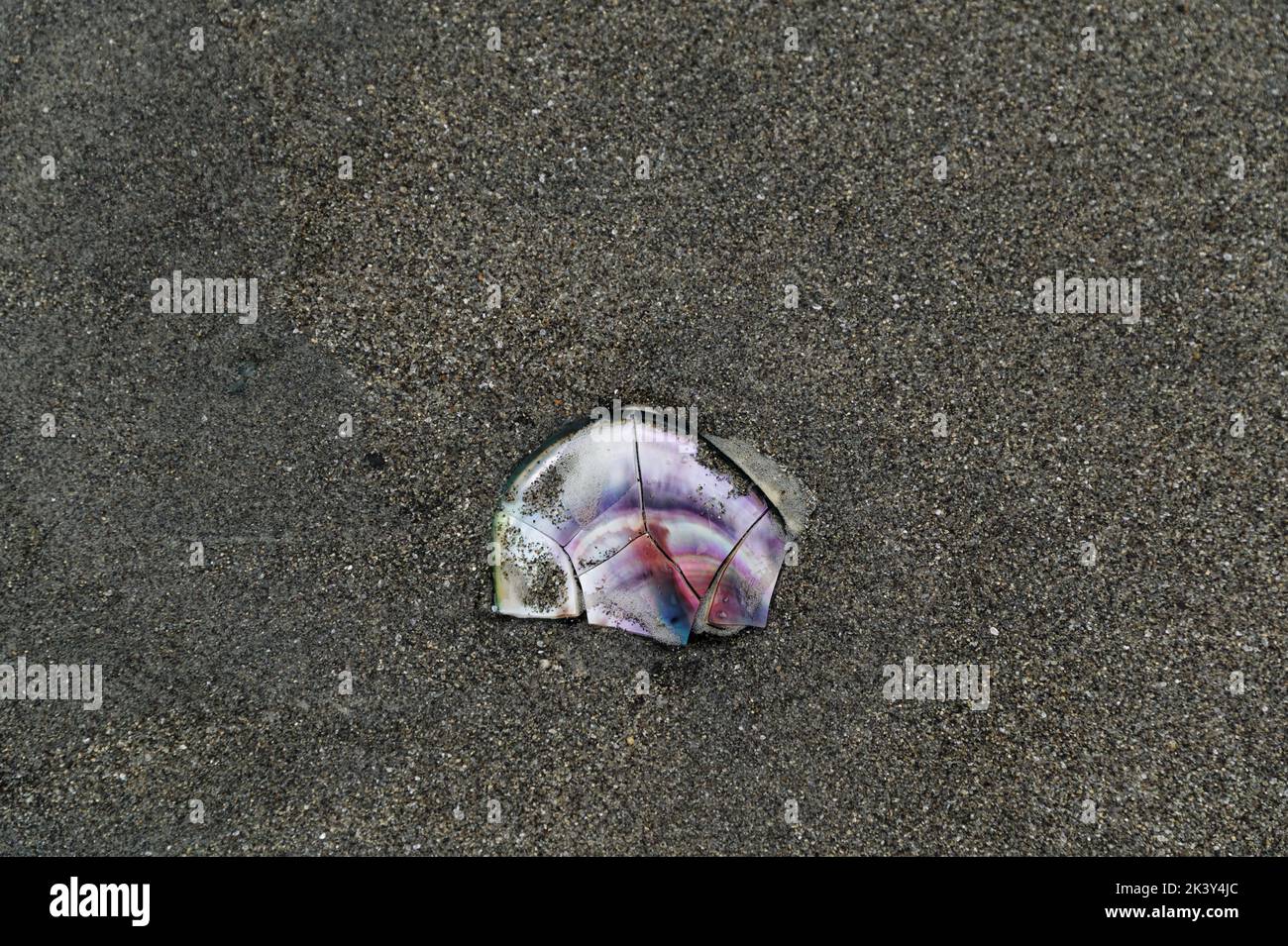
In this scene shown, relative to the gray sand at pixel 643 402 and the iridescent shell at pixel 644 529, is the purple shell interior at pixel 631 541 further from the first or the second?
the gray sand at pixel 643 402

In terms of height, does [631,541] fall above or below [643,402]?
below

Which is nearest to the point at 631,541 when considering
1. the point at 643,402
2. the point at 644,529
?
the point at 644,529

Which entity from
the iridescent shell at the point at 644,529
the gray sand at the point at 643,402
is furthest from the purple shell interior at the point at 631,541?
the gray sand at the point at 643,402

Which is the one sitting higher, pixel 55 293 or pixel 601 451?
pixel 55 293

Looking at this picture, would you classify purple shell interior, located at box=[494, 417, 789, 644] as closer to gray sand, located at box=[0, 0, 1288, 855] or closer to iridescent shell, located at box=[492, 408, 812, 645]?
iridescent shell, located at box=[492, 408, 812, 645]

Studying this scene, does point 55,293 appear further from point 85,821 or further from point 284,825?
point 284,825

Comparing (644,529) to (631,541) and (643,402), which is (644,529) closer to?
(631,541)

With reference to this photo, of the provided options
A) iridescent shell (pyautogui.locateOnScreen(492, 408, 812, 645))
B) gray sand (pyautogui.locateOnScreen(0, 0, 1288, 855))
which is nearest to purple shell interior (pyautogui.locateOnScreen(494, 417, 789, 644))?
iridescent shell (pyautogui.locateOnScreen(492, 408, 812, 645))
